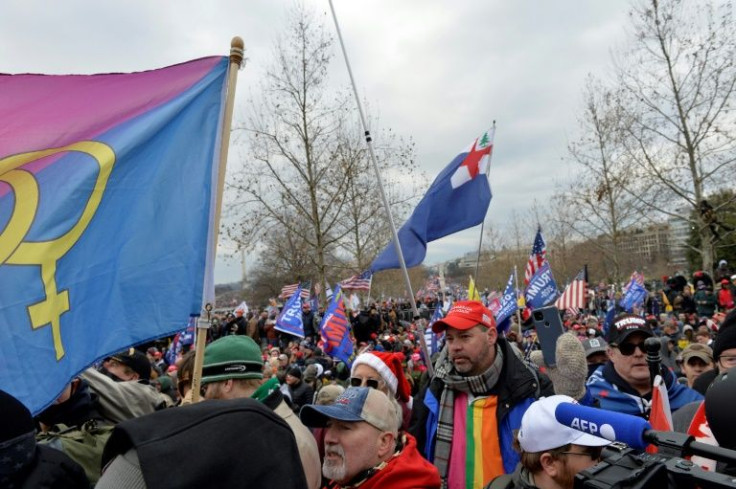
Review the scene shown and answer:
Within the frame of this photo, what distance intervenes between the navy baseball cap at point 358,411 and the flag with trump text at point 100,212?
783mm

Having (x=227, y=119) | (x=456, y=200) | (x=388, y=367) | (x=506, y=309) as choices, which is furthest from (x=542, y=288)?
(x=227, y=119)

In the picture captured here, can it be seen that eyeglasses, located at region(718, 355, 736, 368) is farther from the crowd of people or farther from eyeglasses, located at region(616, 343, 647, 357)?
eyeglasses, located at region(616, 343, 647, 357)

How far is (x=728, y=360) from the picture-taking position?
2.79 metres

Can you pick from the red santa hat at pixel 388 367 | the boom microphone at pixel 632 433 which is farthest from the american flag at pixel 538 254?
the boom microphone at pixel 632 433

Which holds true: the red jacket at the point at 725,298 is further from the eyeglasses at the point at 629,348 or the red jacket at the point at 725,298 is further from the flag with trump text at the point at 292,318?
the eyeglasses at the point at 629,348

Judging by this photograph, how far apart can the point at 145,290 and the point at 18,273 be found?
1.76 feet

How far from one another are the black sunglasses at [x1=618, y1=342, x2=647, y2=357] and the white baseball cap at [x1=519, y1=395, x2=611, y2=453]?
144cm

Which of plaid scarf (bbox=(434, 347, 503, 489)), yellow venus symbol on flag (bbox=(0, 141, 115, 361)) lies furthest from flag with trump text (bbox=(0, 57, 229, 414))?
plaid scarf (bbox=(434, 347, 503, 489))

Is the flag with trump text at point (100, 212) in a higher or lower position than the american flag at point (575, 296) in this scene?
higher

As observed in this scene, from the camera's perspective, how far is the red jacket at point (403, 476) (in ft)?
7.59

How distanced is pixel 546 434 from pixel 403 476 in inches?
25.3

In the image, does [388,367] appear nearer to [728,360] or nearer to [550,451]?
[550,451]

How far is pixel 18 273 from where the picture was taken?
7.79 ft

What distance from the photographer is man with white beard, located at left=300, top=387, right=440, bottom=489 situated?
2.34 metres
